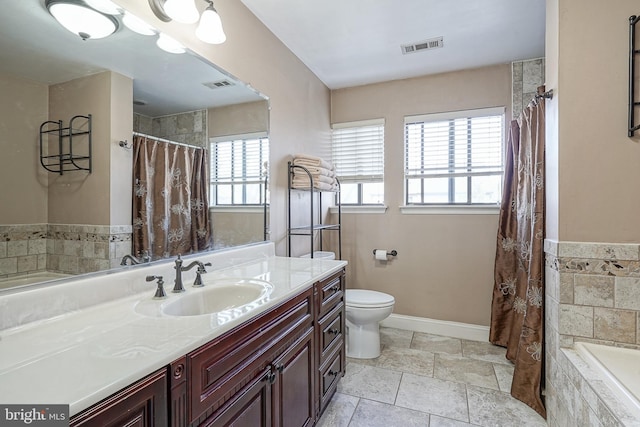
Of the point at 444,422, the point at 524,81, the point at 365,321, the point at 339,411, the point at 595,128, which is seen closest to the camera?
the point at 595,128

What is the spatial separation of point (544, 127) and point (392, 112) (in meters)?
1.43

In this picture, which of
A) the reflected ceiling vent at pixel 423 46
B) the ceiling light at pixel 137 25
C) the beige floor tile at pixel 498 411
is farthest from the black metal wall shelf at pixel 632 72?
the ceiling light at pixel 137 25

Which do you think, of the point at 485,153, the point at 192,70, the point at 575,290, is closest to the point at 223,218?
the point at 192,70

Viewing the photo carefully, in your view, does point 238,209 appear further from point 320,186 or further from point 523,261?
point 523,261

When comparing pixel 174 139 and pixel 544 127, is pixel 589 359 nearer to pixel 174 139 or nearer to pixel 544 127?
pixel 544 127

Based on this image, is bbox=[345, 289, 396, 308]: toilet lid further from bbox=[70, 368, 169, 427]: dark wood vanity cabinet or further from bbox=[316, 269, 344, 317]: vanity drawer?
bbox=[70, 368, 169, 427]: dark wood vanity cabinet

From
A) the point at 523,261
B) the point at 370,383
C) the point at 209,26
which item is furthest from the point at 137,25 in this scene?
the point at 523,261

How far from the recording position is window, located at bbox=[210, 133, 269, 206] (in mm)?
1820

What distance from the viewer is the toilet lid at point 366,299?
7.70 feet

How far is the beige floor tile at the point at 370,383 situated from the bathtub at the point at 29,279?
1.70 metres

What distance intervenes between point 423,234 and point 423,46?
161cm

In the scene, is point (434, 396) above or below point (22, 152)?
below

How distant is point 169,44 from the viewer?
1.45 metres

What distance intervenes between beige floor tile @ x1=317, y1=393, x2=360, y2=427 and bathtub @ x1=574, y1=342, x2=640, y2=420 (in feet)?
3.98
